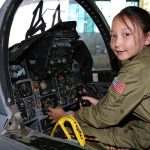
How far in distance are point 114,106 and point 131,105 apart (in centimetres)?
8

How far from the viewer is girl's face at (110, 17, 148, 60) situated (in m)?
1.62

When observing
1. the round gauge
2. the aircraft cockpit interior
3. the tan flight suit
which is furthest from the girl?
the round gauge

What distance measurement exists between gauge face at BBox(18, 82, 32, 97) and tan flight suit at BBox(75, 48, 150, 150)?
0.87 m

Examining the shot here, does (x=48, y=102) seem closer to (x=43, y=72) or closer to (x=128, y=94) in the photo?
(x=43, y=72)


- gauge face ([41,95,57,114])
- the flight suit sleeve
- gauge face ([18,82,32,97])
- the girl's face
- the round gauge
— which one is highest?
the girl's face

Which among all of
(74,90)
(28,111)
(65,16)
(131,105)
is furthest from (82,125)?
(65,16)

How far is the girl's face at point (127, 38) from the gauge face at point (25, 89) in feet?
3.51

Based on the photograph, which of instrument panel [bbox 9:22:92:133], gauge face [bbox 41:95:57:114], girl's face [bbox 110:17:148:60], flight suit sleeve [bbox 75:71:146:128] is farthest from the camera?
gauge face [bbox 41:95:57:114]

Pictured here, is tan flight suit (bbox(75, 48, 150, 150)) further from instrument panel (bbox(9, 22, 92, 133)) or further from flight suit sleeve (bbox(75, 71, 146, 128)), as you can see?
instrument panel (bbox(9, 22, 92, 133))

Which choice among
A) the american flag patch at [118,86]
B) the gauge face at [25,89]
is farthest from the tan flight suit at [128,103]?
the gauge face at [25,89]

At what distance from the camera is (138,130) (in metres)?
1.81

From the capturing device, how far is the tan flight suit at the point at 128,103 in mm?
1485

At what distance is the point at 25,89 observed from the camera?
8.35ft

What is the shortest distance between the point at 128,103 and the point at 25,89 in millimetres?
1229
